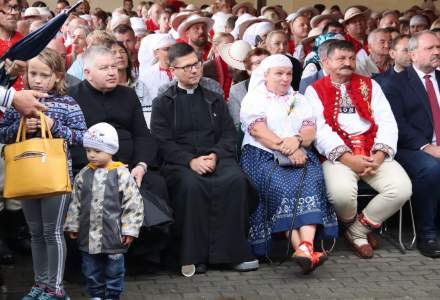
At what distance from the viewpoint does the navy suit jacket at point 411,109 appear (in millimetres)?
7289

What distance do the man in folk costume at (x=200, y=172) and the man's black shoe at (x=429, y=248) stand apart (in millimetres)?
1327

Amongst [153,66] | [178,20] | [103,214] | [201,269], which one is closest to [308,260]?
[201,269]

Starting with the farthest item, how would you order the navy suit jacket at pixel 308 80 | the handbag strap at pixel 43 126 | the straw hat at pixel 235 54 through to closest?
the straw hat at pixel 235 54, the navy suit jacket at pixel 308 80, the handbag strap at pixel 43 126

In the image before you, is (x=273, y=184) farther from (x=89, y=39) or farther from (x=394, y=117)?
(x=89, y=39)

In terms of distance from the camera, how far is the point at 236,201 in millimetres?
6477

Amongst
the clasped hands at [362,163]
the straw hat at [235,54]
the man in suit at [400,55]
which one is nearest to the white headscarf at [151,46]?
the straw hat at [235,54]

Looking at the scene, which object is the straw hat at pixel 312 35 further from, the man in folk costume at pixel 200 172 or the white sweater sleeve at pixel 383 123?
the man in folk costume at pixel 200 172

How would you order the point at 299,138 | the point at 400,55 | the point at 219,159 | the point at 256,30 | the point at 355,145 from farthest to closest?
the point at 256,30 < the point at 400,55 < the point at 355,145 < the point at 299,138 < the point at 219,159

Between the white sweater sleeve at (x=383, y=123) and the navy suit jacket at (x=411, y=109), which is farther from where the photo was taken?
the navy suit jacket at (x=411, y=109)

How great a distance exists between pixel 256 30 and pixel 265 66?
3926 millimetres

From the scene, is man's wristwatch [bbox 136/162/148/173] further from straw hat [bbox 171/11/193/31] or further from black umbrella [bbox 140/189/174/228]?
straw hat [bbox 171/11/193/31]

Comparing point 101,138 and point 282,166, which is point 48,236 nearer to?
point 101,138

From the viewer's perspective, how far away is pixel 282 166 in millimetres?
6785

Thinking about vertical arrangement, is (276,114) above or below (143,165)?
above
